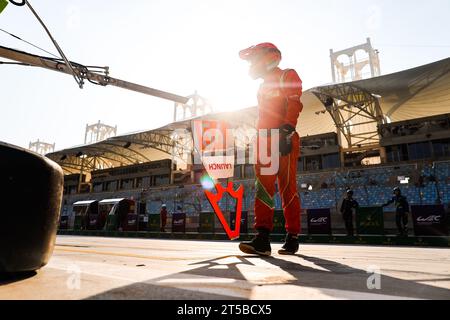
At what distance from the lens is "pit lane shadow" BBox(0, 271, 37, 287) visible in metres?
1.07

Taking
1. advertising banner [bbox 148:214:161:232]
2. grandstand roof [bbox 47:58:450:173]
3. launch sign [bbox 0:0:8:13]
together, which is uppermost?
grandstand roof [bbox 47:58:450:173]

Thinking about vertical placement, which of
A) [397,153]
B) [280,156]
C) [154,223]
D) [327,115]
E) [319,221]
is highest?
[327,115]

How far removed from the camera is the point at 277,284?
3.24ft

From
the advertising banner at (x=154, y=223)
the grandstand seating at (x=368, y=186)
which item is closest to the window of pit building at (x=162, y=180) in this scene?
the grandstand seating at (x=368, y=186)

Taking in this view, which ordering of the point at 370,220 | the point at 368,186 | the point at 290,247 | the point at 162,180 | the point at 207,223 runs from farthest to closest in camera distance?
the point at 162,180, the point at 368,186, the point at 207,223, the point at 370,220, the point at 290,247

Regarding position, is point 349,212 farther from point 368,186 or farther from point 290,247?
point 368,186

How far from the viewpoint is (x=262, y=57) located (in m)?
2.85

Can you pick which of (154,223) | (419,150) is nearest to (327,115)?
(419,150)

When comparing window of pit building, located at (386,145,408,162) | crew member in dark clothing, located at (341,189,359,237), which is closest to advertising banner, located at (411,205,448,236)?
crew member in dark clothing, located at (341,189,359,237)

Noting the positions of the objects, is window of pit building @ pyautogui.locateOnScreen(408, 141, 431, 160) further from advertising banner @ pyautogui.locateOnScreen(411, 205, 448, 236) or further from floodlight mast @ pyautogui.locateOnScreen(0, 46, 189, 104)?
floodlight mast @ pyautogui.locateOnScreen(0, 46, 189, 104)

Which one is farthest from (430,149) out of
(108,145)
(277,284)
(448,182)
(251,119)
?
(108,145)

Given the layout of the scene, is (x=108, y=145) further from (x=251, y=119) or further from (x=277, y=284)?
(x=277, y=284)

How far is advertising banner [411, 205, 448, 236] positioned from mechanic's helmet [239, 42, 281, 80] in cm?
874

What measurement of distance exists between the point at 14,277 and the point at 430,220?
10.7 metres
